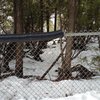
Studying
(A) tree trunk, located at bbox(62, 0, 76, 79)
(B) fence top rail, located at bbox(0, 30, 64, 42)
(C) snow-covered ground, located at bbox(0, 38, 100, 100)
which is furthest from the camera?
(A) tree trunk, located at bbox(62, 0, 76, 79)

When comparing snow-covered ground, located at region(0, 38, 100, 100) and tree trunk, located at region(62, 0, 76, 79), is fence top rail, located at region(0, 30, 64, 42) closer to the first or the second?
snow-covered ground, located at region(0, 38, 100, 100)

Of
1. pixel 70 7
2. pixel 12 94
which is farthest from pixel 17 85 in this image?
pixel 70 7

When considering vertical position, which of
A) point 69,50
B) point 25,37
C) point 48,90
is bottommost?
point 48,90

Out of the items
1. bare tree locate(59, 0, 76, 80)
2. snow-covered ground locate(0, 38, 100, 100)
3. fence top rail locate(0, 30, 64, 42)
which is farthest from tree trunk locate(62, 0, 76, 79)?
fence top rail locate(0, 30, 64, 42)

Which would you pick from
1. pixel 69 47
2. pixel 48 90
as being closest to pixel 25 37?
pixel 48 90

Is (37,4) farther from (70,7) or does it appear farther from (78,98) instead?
(78,98)

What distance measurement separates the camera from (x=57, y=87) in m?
5.55

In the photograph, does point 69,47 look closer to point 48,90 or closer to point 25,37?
point 48,90

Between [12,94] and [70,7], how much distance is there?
9.71 ft

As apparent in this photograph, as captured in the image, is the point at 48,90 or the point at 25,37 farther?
the point at 48,90

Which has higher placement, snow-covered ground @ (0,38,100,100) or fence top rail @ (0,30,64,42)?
fence top rail @ (0,30,64,42)

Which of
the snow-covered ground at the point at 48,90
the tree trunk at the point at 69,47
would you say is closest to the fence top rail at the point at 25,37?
the snow-covered ground at the point at 48,90

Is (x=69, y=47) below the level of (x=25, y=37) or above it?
below

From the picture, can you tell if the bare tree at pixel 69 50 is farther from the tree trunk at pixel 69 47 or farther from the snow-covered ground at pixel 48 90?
the snow-covered ground at pixel 48 90
